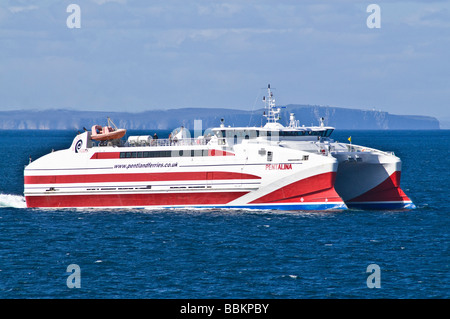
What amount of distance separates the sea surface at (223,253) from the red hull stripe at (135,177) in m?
2.13

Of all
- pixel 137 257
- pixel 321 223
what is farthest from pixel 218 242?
pixel 321 223

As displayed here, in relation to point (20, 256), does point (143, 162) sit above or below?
above

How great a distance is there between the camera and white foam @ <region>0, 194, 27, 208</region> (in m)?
55.8

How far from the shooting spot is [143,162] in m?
49.4

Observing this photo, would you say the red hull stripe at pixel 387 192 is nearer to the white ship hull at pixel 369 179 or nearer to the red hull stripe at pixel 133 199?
the white ship hull at pixel 369 179

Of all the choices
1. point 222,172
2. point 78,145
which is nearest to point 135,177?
point 78,145

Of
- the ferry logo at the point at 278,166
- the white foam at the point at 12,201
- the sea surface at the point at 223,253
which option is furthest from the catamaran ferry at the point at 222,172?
the white foam at the point at 12,201

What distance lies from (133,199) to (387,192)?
1744 centimetres

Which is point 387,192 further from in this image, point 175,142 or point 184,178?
point 175,142

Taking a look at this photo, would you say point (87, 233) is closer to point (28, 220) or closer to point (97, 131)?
point (28, 220)

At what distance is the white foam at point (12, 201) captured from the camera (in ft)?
183
